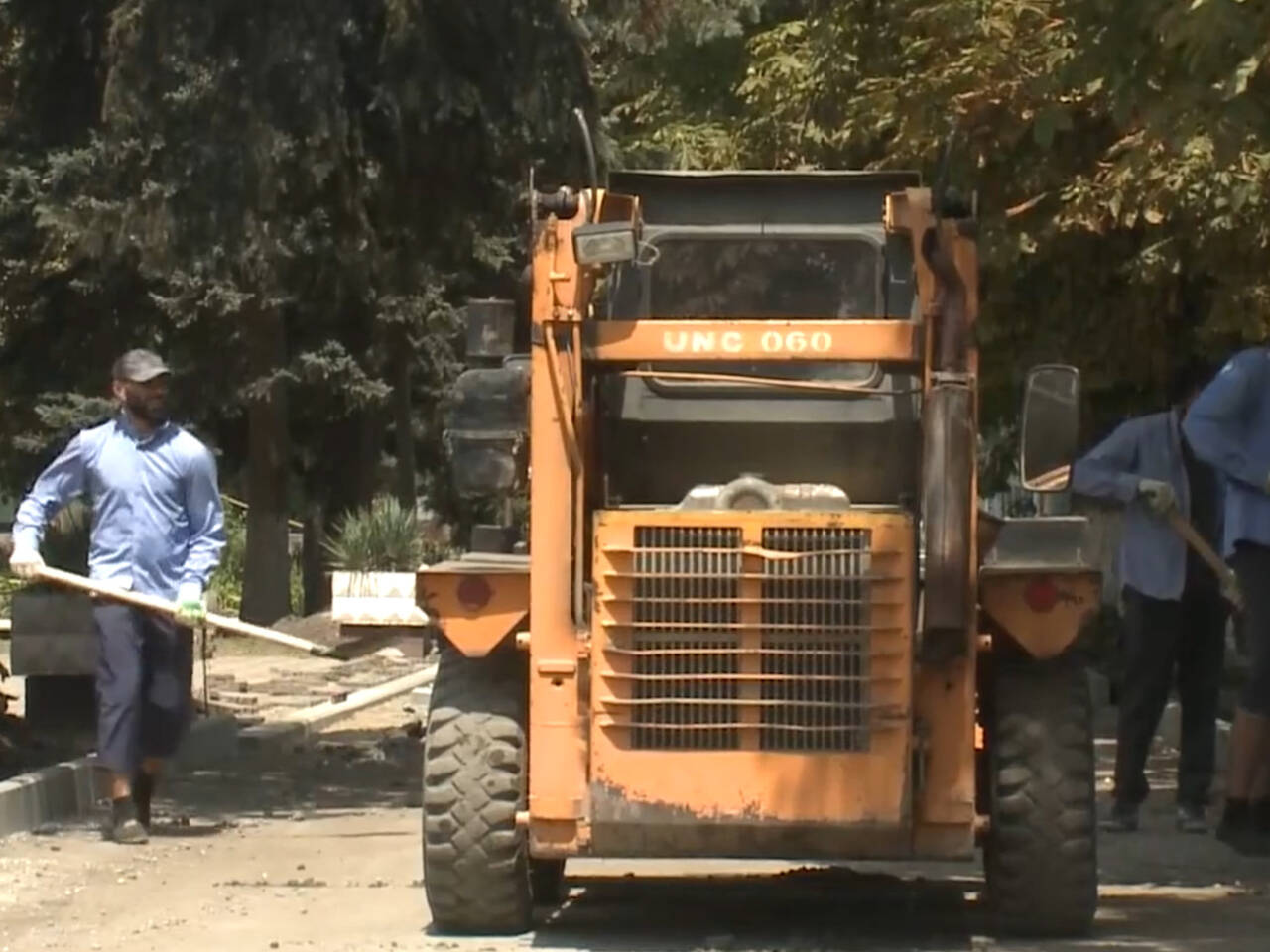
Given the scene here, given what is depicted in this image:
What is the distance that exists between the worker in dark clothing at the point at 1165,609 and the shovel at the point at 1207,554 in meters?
0.16

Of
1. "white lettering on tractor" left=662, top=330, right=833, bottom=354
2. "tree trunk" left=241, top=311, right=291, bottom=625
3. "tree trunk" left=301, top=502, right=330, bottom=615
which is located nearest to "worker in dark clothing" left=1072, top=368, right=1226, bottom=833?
"white lettering on tractor" left=662, top=330, right=833, bottom=354

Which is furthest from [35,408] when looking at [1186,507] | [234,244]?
[1186,507]

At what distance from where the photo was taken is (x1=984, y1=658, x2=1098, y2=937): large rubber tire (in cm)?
796

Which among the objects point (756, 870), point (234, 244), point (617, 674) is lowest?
point (756, 870)

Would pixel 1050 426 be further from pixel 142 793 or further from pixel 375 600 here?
pixel 375 600

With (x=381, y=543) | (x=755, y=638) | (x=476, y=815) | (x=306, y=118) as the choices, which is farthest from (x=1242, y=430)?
(x=381, y=543)

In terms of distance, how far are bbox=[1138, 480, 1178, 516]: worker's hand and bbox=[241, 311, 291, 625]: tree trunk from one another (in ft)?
64.7

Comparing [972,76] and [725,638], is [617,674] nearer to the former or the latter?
[725,638]

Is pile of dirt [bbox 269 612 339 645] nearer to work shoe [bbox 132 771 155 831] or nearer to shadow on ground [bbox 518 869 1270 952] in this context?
work shoe [bbox 132 771 155 831]

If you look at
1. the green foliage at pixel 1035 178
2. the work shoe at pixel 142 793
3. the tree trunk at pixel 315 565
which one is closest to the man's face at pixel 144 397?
the work shoe at pixel 142 793

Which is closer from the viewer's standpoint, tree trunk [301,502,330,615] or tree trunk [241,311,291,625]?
tree trunk [241,311,291,625]

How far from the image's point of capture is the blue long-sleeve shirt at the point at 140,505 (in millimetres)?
10734

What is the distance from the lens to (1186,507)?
1072cm

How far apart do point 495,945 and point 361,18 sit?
5.28 m
